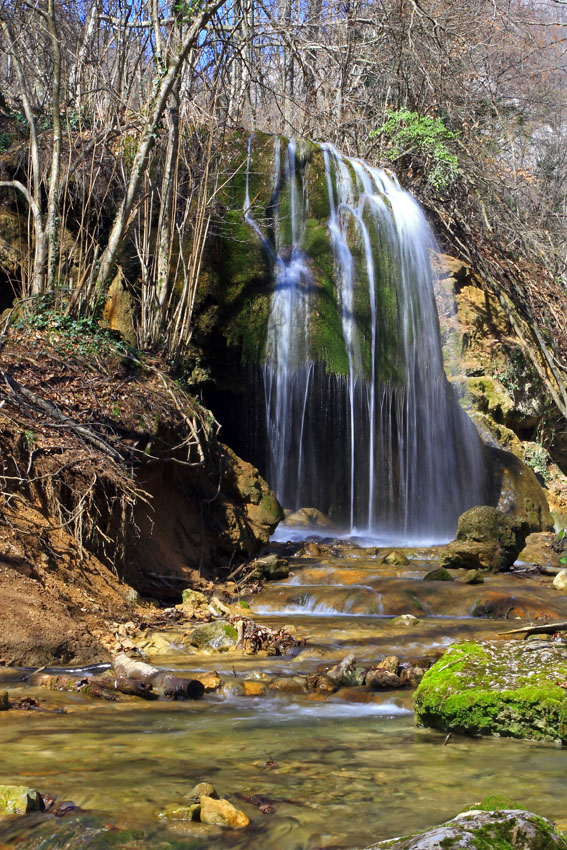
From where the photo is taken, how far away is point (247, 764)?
331cm

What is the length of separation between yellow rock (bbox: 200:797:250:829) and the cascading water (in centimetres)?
966

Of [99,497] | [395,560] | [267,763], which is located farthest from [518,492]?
[267,763]

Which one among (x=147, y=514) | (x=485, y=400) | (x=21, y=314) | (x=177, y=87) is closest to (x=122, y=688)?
(x=147, y=514)

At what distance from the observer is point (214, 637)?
581cm

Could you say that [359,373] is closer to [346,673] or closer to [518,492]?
[518,492]

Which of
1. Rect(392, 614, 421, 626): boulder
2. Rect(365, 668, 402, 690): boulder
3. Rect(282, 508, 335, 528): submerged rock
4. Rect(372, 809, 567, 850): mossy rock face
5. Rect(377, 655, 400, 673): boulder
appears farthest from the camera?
Rect(282, 508, 335, 528): submerged rock

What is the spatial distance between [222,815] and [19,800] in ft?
2.15

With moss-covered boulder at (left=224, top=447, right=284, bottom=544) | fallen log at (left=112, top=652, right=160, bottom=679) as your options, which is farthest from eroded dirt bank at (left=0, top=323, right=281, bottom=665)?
fallen log at (left=112, top=652, right=160, bottom=679)

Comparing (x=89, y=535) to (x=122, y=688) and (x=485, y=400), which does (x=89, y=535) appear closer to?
(x=122, y=688)

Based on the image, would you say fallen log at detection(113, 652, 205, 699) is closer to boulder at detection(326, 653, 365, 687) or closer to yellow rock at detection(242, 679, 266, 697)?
yellow rock at detection(242, 679, 266, 697)

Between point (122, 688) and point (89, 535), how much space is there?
2.26 metres

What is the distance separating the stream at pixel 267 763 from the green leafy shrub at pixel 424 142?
522 inches

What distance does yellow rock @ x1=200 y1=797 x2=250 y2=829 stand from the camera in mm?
2611

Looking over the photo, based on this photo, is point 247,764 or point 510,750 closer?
point 247,764
